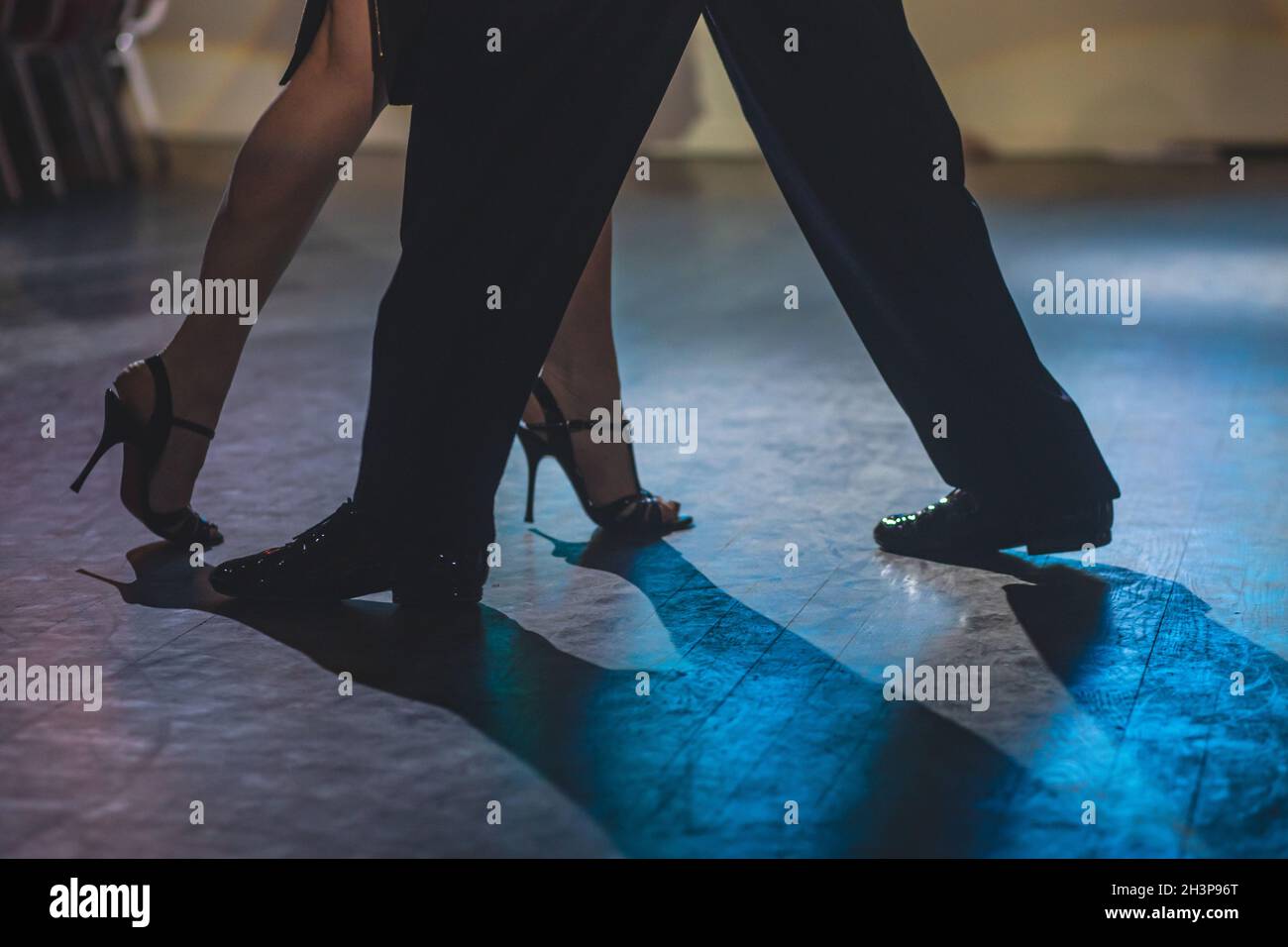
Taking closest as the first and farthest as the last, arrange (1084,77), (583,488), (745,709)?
1. (745,709)
2. (583,488)
3. (1084,77)

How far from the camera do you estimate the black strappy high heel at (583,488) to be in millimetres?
1866

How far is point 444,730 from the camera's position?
4.30ft

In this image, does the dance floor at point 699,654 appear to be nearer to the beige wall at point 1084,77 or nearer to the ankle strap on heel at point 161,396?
the ankle strap on heel at point 161,396

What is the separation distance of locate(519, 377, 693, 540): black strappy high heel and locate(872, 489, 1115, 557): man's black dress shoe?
241 mm

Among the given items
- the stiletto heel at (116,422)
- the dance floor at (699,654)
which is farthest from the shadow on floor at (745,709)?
the stiletto heel at (116,422)

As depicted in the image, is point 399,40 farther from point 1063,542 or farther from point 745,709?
point 1063,542

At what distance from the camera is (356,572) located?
5.25ft

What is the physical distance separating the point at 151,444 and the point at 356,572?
331mm

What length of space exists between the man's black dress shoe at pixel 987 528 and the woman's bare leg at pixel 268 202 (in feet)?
2.26

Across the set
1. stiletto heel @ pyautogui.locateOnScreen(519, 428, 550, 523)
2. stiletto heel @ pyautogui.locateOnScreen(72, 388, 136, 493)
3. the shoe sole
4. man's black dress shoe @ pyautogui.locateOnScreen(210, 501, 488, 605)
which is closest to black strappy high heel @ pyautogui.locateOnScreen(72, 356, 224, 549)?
stiletto heel @ pyautogui.locateOnScreen(72, 388, 136, 493)

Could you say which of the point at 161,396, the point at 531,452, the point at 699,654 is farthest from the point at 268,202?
the point at 699,654

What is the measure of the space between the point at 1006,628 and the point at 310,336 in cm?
183

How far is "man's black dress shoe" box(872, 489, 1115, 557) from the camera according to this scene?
5.63ft
